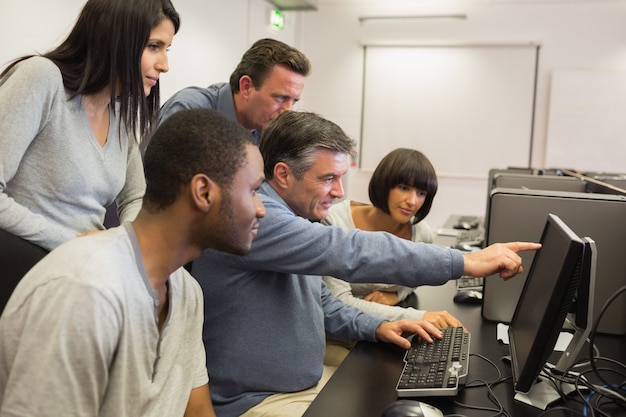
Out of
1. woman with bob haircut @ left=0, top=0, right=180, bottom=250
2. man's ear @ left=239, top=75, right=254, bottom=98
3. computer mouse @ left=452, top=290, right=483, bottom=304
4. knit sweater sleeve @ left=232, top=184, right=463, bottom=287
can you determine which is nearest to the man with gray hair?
knit sweater sleeve @ left=232, top=184, right=463, bottom=287

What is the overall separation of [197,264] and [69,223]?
31 centimetres

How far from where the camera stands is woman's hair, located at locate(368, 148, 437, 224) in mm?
2172

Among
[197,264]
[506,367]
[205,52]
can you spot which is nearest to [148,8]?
[197,264]

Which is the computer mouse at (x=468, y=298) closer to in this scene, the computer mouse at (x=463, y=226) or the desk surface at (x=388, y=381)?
the desk surface at (x=388, y=381)

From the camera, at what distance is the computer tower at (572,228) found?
1.60 metres

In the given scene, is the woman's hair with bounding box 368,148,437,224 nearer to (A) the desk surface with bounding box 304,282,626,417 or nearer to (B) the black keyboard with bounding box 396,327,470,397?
(A) the desk surface with bounding box 304,282,626,417

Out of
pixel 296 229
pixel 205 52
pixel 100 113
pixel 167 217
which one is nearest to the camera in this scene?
pixel 167 217

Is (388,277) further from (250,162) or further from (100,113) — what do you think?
(100,113)

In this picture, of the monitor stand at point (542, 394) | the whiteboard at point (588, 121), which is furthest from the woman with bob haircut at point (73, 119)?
the whiteboard at point (588, 121)

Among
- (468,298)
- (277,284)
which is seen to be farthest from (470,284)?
(277,284)

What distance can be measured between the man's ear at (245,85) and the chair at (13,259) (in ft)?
3.92

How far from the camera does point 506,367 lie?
4.47 ft

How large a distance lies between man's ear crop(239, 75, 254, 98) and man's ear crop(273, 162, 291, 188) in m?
0.79

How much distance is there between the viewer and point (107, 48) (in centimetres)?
130
